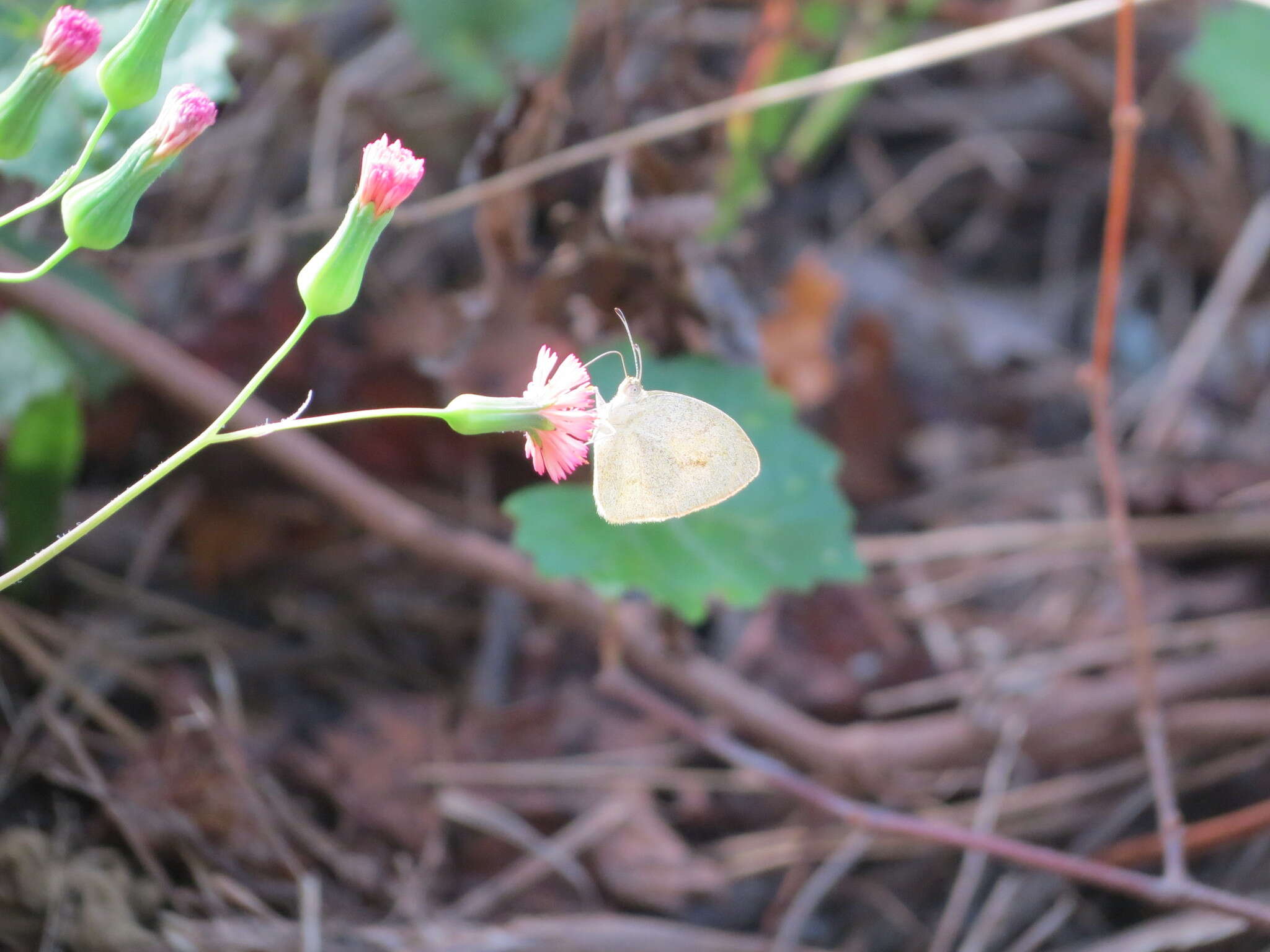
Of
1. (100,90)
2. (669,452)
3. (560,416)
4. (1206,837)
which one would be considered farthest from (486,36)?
(1206,837)

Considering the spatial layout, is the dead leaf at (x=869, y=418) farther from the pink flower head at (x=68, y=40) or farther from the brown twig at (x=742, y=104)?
the pink flower head at (x=68, y=40)

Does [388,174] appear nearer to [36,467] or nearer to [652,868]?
[36,467]

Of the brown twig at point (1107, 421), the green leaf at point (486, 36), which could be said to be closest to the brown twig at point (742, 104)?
the brown twig at point (1107, 421)

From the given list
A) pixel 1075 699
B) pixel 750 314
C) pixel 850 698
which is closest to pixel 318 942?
pixel 850 698

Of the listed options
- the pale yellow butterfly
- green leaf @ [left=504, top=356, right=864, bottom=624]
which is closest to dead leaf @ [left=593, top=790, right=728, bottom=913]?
green leaf @ [left=504, top=356, right=864, bottom=624]

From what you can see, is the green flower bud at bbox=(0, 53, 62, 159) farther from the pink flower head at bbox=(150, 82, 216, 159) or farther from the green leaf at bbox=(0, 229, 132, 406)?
the green leaf at bbox=(0, 229, 132, 406)

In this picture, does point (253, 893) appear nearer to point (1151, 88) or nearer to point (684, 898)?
point (684, 898)

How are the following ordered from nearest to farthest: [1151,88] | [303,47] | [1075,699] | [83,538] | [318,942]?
1. [318,942]
2. [1075,699]
3. [83,538]
4. [303,47]
5. [1151,88]
